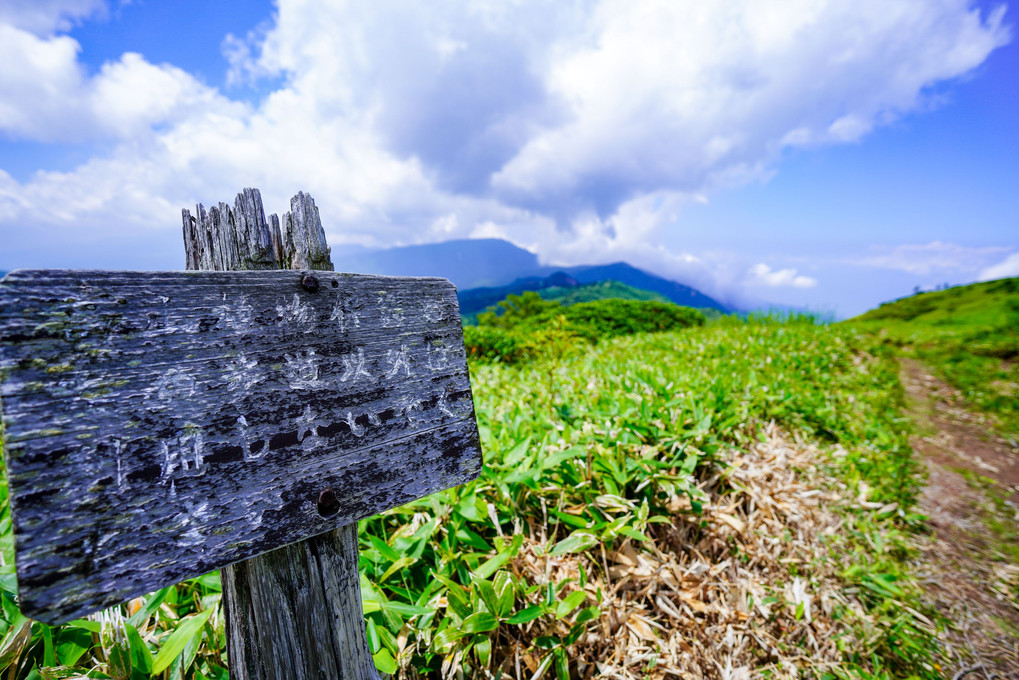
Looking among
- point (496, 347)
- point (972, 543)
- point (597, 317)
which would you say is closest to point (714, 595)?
point (972, 543)

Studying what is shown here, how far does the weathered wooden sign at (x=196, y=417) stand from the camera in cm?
61

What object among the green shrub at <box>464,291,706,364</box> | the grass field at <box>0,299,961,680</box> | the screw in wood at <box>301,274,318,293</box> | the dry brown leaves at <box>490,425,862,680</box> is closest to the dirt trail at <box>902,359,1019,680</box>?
the grass field at <box>0,299,961,680</box>

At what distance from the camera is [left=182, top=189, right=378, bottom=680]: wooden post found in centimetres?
89

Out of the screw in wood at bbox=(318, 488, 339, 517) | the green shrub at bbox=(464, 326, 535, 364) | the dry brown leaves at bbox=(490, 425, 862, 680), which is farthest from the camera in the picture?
the green shrub at bbox=(464, 326, 535, 364)

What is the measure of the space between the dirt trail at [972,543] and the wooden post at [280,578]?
2.49 metres

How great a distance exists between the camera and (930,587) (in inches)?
86.5

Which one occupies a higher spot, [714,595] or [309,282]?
[309,282]

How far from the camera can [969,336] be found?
709cm

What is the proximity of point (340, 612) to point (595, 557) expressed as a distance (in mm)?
1212

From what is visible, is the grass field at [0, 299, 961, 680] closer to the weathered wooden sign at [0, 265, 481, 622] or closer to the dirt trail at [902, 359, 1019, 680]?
the dirt trail at [902, 359, 1019, 680]

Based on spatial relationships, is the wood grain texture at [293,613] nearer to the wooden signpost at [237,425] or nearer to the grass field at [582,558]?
the wooden signpost at [237,425]

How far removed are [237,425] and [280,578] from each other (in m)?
0.37

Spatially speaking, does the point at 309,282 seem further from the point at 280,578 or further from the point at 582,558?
the point at 582,558

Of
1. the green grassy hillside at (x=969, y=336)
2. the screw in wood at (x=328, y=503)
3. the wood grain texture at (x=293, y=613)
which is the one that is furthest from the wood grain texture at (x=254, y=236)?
the green grassy hillside at (x=969, y=336)
